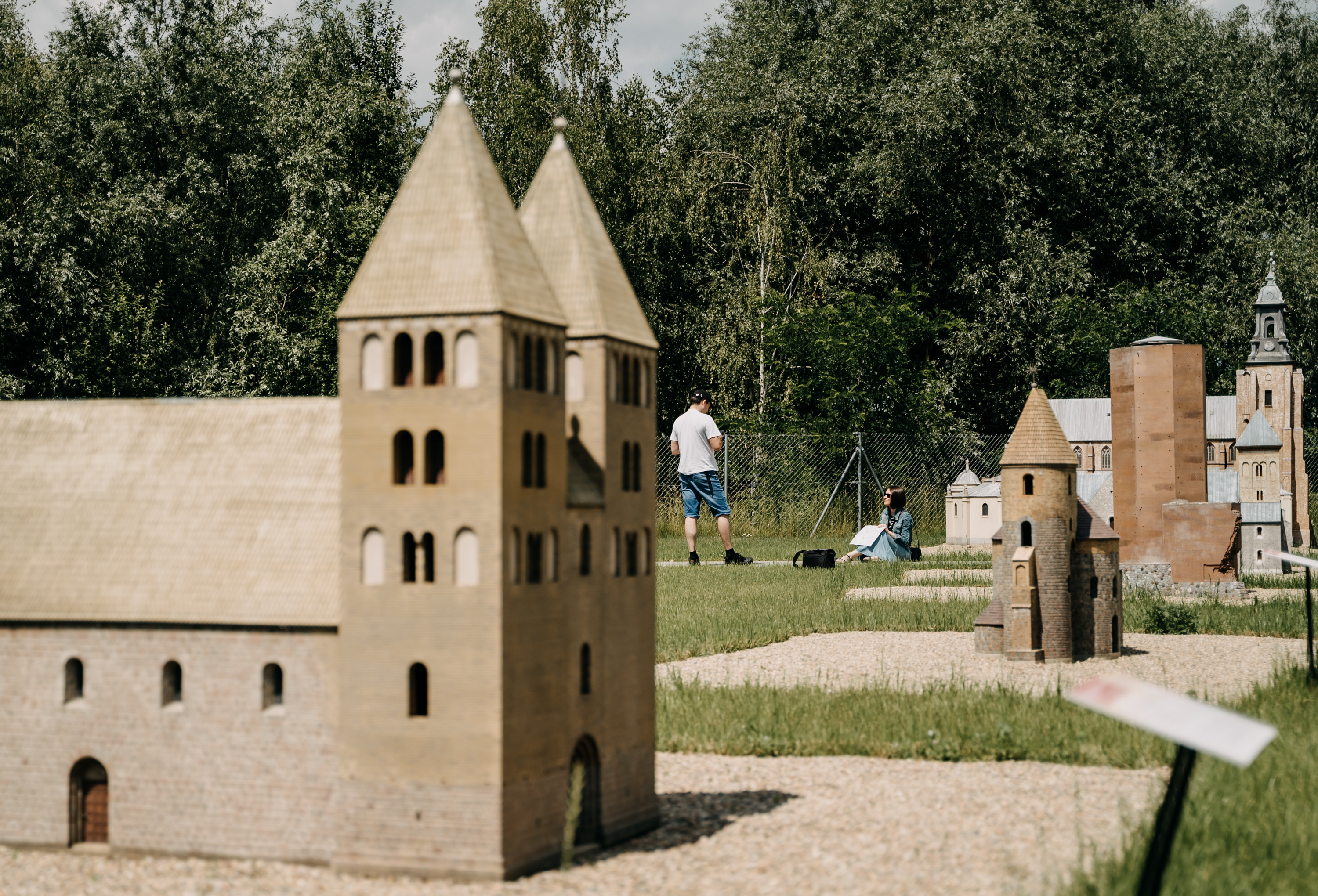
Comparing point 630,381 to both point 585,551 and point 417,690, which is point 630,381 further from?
point 417,690

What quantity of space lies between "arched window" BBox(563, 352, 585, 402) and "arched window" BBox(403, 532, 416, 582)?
1616 mm

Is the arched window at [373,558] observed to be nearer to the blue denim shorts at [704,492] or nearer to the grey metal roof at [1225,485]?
the blue denim shorts at [704,492]

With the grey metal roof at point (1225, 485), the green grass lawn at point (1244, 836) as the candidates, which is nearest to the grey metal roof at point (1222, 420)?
the grey metal roof at point (1225, 485)

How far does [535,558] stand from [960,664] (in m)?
9.20

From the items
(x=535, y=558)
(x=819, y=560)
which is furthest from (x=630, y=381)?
(x=819, y=560)

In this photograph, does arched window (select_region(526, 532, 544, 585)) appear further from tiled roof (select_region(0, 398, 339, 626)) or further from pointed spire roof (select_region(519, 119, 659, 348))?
pointed spire roof (select_region(519, 119, 659, 348))

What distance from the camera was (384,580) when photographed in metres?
8.29

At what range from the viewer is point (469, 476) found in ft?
26.6

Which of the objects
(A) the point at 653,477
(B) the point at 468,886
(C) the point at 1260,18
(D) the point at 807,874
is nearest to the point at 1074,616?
(A) the point at 653,477

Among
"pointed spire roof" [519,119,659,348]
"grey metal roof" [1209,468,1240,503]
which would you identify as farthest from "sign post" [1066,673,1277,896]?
"grey metal roof" [1209,468,1240,503]

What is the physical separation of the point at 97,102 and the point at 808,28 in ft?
93.1

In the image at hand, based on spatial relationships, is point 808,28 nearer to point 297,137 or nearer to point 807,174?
point 807,174

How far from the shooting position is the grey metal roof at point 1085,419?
48.2m

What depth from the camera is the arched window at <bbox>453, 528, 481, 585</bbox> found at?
8.09m
